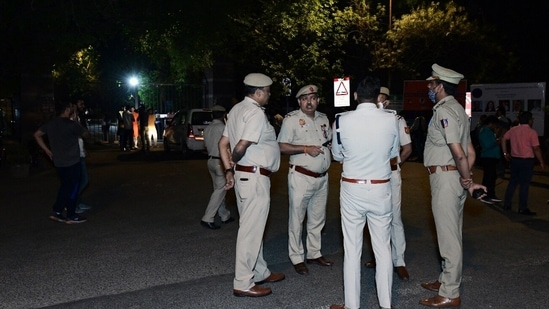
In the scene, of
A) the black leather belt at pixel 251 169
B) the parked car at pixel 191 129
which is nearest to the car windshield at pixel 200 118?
the parked car at pixel 191 129

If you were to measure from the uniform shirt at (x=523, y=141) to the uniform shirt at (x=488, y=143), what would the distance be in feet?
3.10

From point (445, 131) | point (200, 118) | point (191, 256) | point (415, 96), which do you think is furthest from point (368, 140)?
point (415, 96)

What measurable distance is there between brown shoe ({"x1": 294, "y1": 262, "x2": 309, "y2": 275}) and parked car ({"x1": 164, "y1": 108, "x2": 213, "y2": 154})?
1484cm

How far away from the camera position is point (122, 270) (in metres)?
7.26

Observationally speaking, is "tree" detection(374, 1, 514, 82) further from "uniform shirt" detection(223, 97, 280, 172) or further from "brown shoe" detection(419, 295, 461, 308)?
"brown shoe" detection(419, 295, 461, 308)

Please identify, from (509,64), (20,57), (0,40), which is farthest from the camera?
(509,64)

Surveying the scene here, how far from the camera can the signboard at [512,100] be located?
22.2m

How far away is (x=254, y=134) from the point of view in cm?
591

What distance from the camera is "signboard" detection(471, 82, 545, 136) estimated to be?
22250 millimetres

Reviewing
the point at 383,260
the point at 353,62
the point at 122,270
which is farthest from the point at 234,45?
the point at 383,260

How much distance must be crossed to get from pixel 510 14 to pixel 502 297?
30.0m

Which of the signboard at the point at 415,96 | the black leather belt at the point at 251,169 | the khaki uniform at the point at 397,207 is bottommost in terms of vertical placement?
the khaki uniform at the point at 397,207

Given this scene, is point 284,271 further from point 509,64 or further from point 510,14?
point 510,14

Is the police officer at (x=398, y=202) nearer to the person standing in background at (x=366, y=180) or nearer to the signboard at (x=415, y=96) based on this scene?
the person standing in background at (x=366, y=180)
